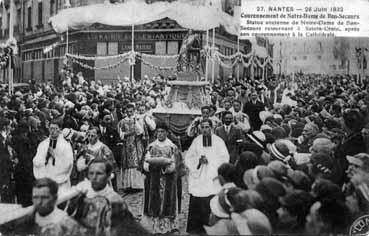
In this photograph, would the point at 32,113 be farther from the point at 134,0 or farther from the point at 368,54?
the point at 368,54

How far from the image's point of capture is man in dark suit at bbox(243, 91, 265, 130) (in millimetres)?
5645

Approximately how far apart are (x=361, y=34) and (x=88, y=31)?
3019 mm

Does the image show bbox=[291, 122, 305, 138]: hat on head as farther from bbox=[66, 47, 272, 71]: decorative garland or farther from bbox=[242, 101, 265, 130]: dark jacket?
bbox=[66, 47, 272, 71]: decorative garland

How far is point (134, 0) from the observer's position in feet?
19.0

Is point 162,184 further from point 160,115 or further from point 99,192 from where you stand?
point 160,115

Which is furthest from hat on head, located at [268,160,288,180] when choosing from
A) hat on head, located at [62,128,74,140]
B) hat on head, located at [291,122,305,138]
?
hat on head, located at [62,128,74,140]

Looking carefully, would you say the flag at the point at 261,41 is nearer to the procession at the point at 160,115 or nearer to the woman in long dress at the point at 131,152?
the procession at the point at 160,115

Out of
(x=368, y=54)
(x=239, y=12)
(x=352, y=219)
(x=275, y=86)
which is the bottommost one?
(x=352, y=219)

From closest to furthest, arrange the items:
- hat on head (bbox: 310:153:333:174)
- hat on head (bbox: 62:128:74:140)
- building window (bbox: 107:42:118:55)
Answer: hat on head (bbox: 310:153:333:174), hat on head (bbox: 62:128:74:140), building window (bbox: 107:42:118:55)

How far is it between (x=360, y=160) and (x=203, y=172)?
1.64 m

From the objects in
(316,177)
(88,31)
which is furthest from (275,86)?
(88,31)

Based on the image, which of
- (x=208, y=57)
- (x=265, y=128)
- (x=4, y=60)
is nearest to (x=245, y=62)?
(x=208, y=57)

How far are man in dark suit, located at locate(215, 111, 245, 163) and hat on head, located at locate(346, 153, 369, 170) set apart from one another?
1.13 metres

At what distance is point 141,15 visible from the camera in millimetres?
5777
